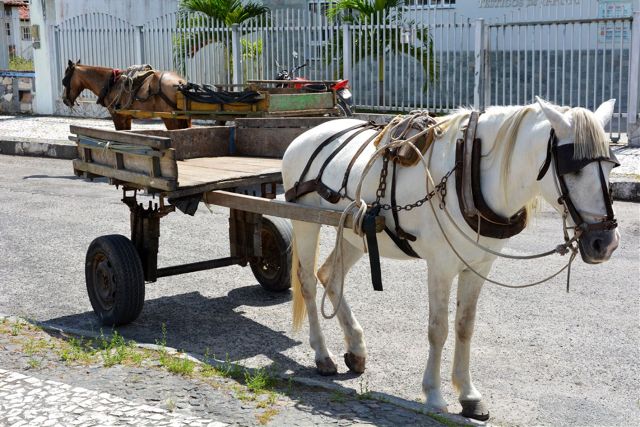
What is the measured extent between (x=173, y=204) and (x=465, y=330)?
2.18m

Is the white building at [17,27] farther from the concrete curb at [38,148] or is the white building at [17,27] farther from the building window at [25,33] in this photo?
the concrete curb at [38,148]

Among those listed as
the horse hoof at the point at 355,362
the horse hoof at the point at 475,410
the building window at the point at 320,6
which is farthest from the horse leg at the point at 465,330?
the building window at the point at 320,6

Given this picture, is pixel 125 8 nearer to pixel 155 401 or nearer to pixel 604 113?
pixel 155 401

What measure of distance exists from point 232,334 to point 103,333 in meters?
0.87

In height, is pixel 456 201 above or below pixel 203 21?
below

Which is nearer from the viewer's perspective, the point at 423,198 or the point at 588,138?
the point at 588,138

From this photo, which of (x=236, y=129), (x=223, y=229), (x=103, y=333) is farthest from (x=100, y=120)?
(x=103, y=333)

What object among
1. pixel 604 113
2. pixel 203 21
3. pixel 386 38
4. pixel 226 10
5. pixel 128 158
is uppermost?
pixel 226 10

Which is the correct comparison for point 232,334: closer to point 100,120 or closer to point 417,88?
point 417,88

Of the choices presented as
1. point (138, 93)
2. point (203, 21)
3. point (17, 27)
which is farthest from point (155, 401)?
point (17, 27)

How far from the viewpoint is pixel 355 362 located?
18.2ft

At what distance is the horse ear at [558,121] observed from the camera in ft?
13.8

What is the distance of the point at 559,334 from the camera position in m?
6.14

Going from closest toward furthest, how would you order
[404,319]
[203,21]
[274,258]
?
[404,319]
[274,258]
[203,21]
